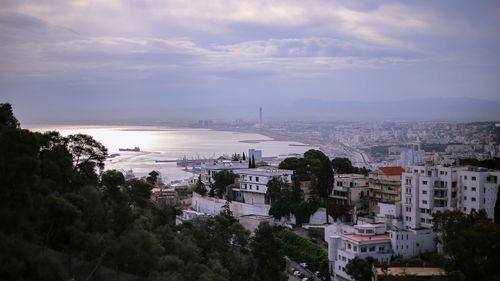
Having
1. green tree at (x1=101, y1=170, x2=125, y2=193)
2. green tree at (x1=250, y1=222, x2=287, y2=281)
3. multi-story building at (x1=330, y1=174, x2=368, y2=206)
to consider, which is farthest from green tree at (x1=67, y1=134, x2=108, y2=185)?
multi-story building at (x1=330, y1=174, x2=368, y2=206)

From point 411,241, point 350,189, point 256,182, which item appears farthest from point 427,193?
point 256,182

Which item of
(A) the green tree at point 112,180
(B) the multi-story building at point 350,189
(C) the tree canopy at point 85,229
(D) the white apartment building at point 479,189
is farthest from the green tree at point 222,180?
(A) the green tree at point 112,180

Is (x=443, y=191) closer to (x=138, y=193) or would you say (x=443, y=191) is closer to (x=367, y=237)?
(x=367, y=237)

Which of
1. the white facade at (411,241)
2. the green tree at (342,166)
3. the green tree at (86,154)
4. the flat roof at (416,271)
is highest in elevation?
the green tree at (86,154)

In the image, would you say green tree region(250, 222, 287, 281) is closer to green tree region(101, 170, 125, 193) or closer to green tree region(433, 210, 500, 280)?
green tree region(101, 170, 125, 193)

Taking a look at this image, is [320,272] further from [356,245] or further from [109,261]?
[109,261]

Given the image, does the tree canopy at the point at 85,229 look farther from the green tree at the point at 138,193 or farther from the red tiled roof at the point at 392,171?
the red tiled roof at the point at 392,171
